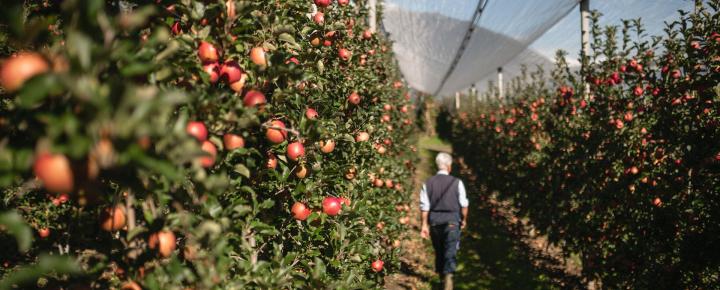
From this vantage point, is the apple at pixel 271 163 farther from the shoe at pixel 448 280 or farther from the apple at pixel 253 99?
the shoe at pixel 448 280

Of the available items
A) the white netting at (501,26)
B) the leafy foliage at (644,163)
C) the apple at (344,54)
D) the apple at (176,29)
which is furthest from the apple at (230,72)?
the white netting at (501,26)

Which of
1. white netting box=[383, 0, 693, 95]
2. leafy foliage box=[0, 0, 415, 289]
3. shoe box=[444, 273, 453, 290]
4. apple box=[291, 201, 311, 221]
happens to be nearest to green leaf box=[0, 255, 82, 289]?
leafy foliage box=[0, 0, 415, 289]

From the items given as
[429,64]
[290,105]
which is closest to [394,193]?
[290,105]

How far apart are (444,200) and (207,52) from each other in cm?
366

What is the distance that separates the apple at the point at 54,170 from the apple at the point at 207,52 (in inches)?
26.2

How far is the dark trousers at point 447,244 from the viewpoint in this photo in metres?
4.52

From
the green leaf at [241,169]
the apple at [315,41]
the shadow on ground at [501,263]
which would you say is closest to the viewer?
the green leaf at [241,169]

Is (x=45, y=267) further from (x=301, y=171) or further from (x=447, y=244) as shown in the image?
(x=447, y=244)

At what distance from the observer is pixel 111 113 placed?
0.71 m

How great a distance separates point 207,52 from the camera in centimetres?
130

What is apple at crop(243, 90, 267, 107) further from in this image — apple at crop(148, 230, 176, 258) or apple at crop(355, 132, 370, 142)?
apple at crop(355, 132, 370, 142)

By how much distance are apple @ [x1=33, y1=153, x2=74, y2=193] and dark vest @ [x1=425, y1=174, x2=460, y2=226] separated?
13.5 feet

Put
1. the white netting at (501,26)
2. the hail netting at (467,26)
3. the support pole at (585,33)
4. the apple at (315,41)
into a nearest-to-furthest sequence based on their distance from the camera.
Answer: the apple at (315,41)
the support pole at (585,33)
the white netting at (501,26)
the hail netting at (467,26)

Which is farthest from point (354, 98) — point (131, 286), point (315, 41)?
point (131, 286)
